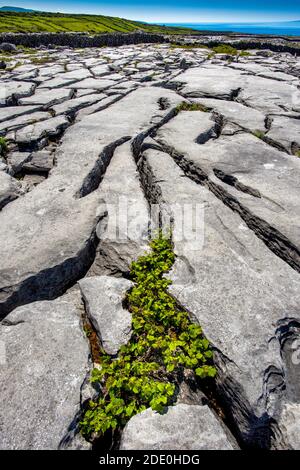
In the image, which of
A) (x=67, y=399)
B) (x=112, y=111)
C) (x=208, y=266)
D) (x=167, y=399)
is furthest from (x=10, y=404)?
(x=112, y=111)

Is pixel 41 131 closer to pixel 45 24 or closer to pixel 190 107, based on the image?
pixel 190 107

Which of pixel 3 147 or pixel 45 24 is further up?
pixel 45 24

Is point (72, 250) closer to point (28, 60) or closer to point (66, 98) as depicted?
point (66, 98)

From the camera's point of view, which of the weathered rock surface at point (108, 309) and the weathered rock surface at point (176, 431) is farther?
the weathered rock surface at point (108, 309)

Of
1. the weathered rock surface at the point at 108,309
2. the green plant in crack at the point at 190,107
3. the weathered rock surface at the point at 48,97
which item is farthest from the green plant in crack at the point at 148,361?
the weathered rock surface at the point at 48,97

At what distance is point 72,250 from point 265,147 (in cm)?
291

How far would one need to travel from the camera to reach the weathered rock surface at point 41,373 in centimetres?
142

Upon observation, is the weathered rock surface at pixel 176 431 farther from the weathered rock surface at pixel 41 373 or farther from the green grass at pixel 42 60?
the green grass at pixel 42 60

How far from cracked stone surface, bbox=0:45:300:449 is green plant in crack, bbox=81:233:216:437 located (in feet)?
0.21

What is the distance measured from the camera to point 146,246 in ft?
8.14

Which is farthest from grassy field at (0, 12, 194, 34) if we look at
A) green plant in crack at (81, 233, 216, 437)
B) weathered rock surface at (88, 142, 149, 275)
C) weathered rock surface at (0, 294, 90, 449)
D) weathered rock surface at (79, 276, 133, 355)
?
green plant in crack at (81, 233, 216, 437)

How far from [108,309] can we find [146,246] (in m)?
0.67

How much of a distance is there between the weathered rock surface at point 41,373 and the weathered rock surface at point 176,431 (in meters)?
0.32

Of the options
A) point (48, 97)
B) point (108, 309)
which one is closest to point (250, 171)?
point (108, 309)
